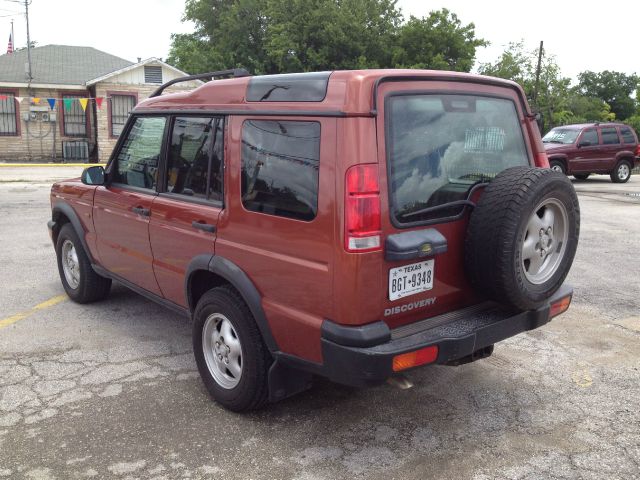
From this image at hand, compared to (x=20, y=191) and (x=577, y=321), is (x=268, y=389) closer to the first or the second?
(x=577, y=321)

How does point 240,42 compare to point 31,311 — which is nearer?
point 31,311

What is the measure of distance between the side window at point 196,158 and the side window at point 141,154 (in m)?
0.23

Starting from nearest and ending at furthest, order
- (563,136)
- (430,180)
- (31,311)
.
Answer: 1. (430,180)
2. (31,311)
3. (563,136)

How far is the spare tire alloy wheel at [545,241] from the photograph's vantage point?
3.16 meters

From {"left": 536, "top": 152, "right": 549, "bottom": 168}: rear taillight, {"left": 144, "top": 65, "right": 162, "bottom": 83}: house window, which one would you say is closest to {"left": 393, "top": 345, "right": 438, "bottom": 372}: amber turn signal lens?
{"left": 536, "top": 152, "right": 549, "bottom": 168}: rear taillight

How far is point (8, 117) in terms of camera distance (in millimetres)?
26672

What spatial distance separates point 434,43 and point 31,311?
34.4 m

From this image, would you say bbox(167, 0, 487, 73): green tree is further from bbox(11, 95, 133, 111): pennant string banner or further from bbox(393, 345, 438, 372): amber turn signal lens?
bbox(393, 345, 438, 372): amber turn signal lens

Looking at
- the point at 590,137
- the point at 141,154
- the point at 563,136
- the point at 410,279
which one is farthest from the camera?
the point at 563,136

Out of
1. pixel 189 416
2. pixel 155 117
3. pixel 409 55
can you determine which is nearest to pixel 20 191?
pixel 155 117

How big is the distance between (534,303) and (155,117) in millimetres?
2774

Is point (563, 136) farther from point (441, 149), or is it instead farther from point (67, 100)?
point (67, 100)

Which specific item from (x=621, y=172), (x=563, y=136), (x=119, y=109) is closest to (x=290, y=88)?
(x=563, y=136)

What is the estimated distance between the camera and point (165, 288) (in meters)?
4.11
